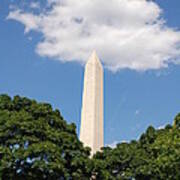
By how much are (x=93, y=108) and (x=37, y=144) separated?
11.0m

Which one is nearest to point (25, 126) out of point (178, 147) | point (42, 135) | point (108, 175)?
point (42, 135)

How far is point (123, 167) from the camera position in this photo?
3122 centimetres

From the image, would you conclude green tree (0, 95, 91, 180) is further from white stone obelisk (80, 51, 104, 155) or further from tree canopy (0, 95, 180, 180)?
white stone obelisk (80, 51, 104, 155)

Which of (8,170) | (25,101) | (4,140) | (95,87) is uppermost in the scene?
(95,87)

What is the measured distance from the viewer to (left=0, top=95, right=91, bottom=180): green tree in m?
26.0

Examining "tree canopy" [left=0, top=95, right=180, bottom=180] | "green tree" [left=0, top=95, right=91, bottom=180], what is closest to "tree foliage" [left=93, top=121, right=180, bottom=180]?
"tree canopy" [left=0, top=95, right=180, bottom=180]

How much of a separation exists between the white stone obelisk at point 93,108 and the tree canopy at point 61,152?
348cm

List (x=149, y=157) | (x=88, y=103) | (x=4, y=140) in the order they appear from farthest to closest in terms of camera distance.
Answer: (x=88, y=103)
(x=149, y=157)
(x=4, y=140)

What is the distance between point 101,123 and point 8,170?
12894 mm

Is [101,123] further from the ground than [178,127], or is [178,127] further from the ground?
[101,123]

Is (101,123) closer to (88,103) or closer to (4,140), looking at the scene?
(88,103)

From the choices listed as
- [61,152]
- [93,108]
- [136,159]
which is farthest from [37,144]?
[93,108]

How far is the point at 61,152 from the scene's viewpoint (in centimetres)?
2794

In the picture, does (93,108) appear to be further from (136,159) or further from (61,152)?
(61,152)
